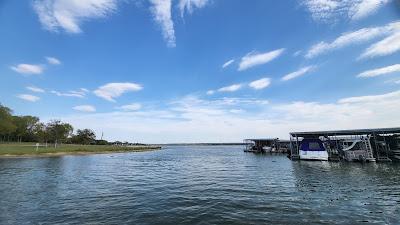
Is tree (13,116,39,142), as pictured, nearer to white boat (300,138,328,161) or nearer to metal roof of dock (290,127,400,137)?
metal roof of dock (290,127,400,137)

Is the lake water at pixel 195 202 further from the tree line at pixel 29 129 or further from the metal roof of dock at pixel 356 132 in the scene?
the tree line at pixel 29 129

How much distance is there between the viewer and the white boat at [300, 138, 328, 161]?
235ft

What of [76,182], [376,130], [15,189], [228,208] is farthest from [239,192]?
[376,130]

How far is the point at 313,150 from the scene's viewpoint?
7344 centimetres

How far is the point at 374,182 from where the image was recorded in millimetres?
35719

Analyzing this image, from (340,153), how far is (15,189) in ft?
252

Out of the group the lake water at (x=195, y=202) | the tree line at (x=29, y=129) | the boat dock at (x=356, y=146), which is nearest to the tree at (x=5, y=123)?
the tree line at (x=29, y=129)

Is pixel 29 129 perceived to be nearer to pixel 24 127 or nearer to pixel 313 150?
pixel 24 127

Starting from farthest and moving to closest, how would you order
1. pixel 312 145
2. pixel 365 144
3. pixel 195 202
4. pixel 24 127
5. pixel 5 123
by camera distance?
pixel 24 127, pixel 5 123, pixel 312 145, pixel 365 144, pixel 195 202

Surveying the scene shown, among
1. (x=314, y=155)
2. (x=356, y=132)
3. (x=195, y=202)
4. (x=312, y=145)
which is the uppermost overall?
(x=356, y=132)

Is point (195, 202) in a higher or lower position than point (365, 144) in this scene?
lower

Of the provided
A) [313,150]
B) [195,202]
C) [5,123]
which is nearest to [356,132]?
[313,150]

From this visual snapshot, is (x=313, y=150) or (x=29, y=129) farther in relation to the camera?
(x=29, y=129)

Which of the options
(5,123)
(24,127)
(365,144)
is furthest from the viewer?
(24,127)
